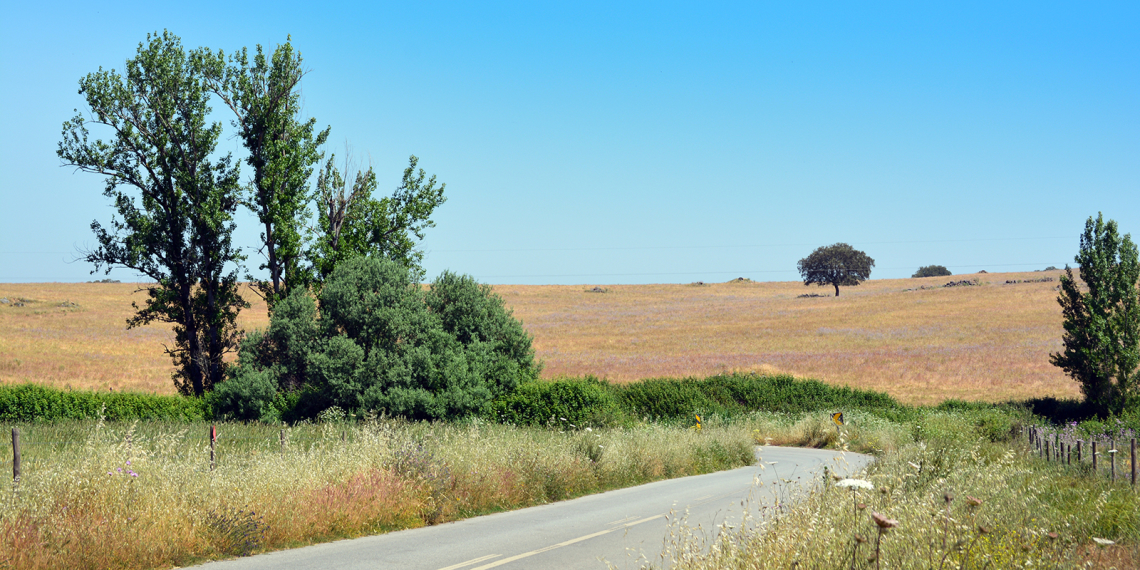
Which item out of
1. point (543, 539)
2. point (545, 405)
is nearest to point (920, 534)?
point (543, 539)

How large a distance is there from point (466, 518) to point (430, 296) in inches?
751

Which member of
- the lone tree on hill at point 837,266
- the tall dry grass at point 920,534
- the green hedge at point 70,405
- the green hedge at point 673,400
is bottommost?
the green hedge at point 673,400

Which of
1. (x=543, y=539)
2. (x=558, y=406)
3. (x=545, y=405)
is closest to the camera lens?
(x=543, y=539)

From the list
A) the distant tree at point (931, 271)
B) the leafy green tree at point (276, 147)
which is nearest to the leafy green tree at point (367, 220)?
the leafy green tree at point (276, 147)

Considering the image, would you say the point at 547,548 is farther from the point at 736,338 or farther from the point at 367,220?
the point at 736,338

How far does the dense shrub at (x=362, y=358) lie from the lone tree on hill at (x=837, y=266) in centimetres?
10362

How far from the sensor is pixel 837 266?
4924 inches

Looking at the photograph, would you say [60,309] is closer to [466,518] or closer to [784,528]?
[466,518]

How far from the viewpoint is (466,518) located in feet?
43.9

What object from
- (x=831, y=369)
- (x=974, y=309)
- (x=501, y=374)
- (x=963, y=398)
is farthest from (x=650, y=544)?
(x=974, y=309)

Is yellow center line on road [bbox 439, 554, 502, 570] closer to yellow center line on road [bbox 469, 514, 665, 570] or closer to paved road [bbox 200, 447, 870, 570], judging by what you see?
paved road [bbox 200, 447, 870, 570]

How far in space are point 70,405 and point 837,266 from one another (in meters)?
115

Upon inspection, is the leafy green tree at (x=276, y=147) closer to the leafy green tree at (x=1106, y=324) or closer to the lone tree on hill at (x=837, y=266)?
the leafy green tree at (x=1106, y=324)

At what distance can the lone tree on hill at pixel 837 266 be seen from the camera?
12550cm
